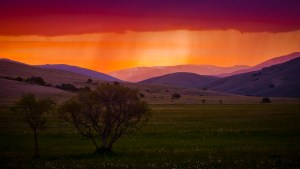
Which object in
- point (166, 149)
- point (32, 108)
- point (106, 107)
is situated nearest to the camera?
point (106, 107)

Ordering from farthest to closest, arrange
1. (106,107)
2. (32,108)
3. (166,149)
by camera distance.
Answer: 1. (166,149)
2. (32,108)
3. (106,107)

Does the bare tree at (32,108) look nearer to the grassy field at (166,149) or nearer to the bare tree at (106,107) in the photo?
the bare tree at (106,107)

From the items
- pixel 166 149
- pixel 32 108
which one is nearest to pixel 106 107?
pixel 32 108

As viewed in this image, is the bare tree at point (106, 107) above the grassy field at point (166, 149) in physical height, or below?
above

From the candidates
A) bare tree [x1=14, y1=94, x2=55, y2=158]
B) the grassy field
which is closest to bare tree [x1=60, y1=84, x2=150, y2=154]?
bare tree [x1=14, y1=94, x2=55, y2=158]

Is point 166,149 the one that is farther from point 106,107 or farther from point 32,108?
point 32,108

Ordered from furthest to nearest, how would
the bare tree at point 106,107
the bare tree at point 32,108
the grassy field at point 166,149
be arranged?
the bare tree at point 32,108, the bare tree at point 106,107, the grassy field at point 166,149

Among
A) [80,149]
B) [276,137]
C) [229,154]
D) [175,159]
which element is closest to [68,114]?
[80,149]

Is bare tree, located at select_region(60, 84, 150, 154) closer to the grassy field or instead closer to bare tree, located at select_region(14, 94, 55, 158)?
bare tree, located at select_region(14, 94, 55, 158)

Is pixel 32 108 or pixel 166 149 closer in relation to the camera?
pixel 32 108

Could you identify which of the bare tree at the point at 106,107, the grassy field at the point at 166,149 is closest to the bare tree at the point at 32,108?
the bare tree at the point at 106,107

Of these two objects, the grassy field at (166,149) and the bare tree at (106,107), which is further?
the bare tree at (106,107)

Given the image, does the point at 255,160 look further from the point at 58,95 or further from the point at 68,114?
the point at 58,95

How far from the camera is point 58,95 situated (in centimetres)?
12950
